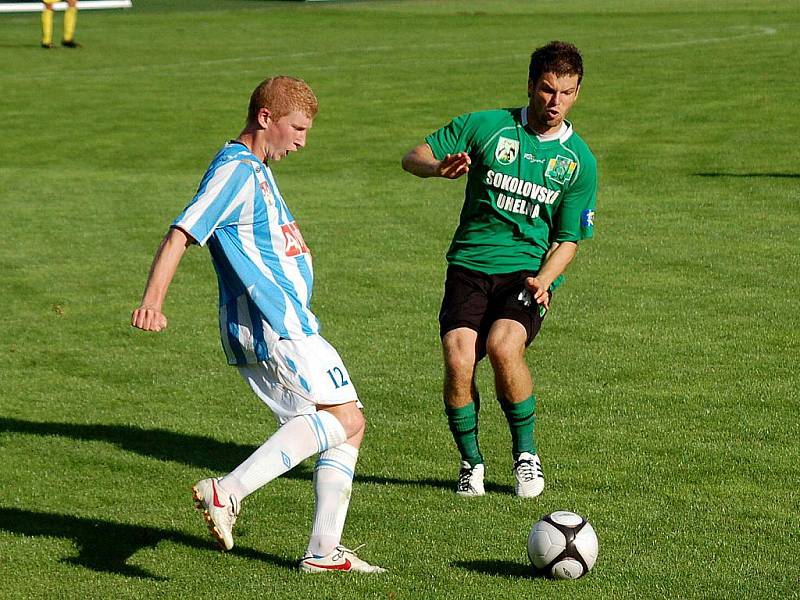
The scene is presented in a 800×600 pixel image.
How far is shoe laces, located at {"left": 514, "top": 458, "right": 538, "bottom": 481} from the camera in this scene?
7.36m

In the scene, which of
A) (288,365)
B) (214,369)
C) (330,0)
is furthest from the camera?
(330,0)

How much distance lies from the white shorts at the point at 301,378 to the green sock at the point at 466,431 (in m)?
1.55

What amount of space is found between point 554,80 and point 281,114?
1925mm

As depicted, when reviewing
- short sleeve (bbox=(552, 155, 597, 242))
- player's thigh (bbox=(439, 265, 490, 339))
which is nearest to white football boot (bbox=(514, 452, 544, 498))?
player's thigh (bbox=(439, 265, 490, 339))

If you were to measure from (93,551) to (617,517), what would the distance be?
269 cm

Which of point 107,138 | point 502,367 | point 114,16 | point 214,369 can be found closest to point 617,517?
point 502,367

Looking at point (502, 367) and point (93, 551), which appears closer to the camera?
point (93, 551)

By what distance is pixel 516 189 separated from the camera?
749cm

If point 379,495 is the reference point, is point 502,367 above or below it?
above

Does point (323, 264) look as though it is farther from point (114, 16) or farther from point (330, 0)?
point (330, 0)

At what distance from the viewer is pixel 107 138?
81.3 ft

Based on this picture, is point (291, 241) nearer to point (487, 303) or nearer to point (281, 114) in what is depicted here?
point (281, 114)

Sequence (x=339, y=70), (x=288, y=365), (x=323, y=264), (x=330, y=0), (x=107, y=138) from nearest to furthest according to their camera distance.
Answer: (x=288, y=365)
(x=323, y=264)
(x=107, y=138)
(x=339, y=70)
(x=330, y=0)

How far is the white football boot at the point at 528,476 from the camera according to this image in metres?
7.34
